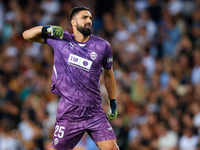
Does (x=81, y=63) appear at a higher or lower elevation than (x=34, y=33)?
lower

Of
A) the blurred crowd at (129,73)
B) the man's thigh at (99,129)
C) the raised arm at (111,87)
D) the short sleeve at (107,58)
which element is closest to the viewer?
the man's thigh at (99,129)

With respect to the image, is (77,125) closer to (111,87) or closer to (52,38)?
(111,87)

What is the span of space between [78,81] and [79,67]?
204 millimetres

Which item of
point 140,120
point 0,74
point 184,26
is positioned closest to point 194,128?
point 140,120

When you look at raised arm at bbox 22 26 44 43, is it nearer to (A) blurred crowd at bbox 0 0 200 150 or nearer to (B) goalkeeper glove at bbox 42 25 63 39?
(B) goalkeeper glove at bbox 42 25 63 39

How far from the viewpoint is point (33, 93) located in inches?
439

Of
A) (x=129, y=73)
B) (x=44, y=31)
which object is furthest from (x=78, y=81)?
(x=129, y=73)

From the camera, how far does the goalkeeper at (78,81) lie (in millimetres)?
5398

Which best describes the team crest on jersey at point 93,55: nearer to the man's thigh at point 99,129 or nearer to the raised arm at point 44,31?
the raised arm at point 44,31

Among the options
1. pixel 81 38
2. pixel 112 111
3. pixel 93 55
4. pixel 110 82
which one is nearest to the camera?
pixel 93 55

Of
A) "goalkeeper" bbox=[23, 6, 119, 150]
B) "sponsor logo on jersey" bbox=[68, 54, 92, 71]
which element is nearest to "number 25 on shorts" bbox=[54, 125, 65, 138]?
"goalkeeper" bbox=[23, 6, 119, 150]

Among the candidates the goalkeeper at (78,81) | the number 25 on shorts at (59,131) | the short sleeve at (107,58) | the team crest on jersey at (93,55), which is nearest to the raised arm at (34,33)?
the goalkeeper at (78,81)

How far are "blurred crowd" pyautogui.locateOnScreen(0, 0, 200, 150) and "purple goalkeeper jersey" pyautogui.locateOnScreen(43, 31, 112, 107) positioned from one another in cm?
397

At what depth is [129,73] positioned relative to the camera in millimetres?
11180
